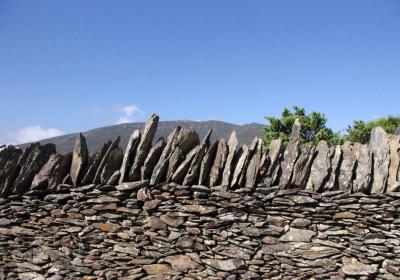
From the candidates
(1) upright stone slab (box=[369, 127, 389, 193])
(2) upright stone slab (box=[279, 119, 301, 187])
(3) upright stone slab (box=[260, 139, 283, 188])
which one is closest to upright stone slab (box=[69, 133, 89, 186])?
(3) upright stone slab (box=[260, 139, 283, 188])

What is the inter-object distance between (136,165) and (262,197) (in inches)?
78.7

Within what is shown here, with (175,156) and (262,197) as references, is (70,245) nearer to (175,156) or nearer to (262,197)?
(175,156)

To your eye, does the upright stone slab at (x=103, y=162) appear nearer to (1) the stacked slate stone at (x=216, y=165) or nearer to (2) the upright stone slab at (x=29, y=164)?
(1) the stacked slate stone at (x=216, y=165)

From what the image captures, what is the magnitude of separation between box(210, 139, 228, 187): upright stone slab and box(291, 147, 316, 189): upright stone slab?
1.06 meters

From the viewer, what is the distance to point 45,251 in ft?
20.7

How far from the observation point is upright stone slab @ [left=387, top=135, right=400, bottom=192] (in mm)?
5039

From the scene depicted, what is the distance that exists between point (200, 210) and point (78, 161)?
2.19 m

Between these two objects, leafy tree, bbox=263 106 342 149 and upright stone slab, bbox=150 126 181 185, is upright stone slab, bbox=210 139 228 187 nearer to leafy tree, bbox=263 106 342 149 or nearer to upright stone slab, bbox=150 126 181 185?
upright stone slab, bbox=150 126 181 185

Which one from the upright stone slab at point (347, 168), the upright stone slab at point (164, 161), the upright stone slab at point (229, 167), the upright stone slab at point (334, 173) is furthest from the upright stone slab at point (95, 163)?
the upright stone slab at point (347, 168)

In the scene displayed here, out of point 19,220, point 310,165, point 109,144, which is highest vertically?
point 109,144

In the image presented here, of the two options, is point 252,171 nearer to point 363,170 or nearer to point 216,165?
point 216,165

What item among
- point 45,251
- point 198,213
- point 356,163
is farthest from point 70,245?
point 356,163

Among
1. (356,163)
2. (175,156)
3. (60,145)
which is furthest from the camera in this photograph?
(60,145)

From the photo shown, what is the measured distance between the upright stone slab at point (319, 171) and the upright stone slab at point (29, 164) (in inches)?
174
